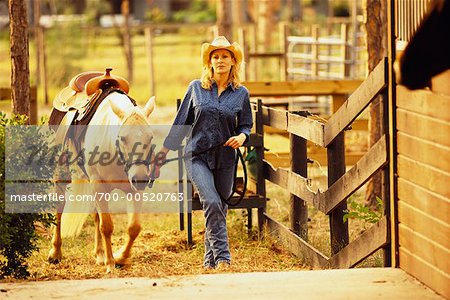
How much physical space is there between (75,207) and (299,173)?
194 centimetres

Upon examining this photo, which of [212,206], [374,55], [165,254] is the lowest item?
[165,254]

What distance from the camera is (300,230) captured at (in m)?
9.38

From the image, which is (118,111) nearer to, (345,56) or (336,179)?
(336,179)

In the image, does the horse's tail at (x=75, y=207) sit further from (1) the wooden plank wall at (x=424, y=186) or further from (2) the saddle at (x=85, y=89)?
(1) the wooden plank wall at (x=424, y=186)

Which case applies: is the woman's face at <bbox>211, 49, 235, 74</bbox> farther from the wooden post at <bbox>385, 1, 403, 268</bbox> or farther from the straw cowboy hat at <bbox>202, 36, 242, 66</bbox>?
the wooden post at <bbox>385, 1, 403, 268</bbox>

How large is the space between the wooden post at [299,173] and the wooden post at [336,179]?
104cm

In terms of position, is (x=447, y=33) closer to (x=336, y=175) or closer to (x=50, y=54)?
(x=336, y=175)

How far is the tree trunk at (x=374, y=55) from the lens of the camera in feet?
38.1

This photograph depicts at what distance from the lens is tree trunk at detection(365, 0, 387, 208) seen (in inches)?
458

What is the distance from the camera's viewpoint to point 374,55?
12000mm

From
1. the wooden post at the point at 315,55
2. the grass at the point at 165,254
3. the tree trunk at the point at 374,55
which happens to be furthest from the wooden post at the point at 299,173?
the wooden post at the point at 315,55

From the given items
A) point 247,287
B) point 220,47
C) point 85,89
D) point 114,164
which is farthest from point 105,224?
point 247,287

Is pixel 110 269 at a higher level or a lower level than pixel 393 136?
lower

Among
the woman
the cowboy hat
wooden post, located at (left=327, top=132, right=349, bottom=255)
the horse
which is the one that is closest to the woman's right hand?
the woman
